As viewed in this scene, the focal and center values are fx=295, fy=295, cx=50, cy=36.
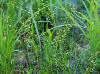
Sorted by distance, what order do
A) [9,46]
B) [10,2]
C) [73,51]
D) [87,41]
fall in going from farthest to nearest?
[10,2], [87,41], [73,51], [9,46]

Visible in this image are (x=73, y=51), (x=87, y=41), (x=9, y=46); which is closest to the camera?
(x=9, y=46)

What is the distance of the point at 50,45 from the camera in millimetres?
1907

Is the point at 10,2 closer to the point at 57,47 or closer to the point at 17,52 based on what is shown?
the point at 17,52

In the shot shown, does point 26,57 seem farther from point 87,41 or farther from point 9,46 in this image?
point 87,41

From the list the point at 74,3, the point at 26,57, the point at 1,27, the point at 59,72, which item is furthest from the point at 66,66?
the point at 74,3

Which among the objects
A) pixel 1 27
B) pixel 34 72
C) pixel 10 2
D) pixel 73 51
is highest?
pixel 10 2

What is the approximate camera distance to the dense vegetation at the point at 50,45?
1.91m

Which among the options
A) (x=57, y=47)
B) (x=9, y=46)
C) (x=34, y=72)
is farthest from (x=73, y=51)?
(x=9, y=46)

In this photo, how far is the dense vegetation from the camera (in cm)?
191

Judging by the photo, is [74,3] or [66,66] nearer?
[66,66]

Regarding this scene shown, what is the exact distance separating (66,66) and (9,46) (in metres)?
0.39

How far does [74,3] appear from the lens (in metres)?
2.49

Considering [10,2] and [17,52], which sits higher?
[10,2]

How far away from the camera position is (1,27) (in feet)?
6.44
